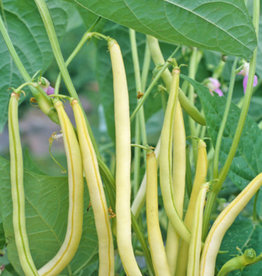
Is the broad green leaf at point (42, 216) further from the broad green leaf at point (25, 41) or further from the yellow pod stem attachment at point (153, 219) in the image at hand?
the broad green leaf at point (25, 41)

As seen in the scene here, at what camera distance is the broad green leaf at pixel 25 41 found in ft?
1.99

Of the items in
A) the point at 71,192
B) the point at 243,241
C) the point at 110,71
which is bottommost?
the point at 243,241

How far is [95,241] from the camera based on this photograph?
0.47m

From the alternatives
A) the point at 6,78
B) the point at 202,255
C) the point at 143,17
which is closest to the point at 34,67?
the point at 6,78

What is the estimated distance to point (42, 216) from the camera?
0.44 metres

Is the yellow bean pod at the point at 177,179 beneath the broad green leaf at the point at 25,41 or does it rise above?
beneath

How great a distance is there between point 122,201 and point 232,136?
17 cm

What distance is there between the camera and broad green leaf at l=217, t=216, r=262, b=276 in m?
0.46

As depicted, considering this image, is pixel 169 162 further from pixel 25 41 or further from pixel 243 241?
pixel 25 41

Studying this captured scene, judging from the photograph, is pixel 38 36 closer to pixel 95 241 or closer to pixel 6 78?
pixel 6 78

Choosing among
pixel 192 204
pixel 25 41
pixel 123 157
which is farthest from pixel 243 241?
pixel 25 41

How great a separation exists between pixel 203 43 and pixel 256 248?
240 mm

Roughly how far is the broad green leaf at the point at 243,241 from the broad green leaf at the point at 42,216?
0.15 m

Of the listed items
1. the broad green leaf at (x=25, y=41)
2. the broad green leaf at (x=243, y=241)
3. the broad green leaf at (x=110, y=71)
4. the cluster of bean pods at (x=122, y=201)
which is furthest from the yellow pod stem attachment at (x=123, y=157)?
the broad green leaf at (x=110, y=71)
